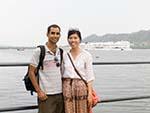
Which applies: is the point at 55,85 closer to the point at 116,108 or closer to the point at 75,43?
the point at 75,43

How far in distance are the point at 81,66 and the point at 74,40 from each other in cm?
27

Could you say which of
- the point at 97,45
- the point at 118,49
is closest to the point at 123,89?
the point at 97,45

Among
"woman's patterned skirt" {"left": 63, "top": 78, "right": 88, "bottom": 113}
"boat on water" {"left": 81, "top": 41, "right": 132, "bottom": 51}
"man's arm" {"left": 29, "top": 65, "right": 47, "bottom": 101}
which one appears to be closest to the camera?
"man's arm" {"left": 29, "top": 65, "right": 47, "bottom": 101}

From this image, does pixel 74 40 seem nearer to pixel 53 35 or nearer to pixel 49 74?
pixel 53 35

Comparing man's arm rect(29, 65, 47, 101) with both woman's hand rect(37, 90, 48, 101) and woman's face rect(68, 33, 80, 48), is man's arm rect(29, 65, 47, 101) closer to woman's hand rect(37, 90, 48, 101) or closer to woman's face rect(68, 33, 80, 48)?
woman's hand rect(37, 90, 48, 101)

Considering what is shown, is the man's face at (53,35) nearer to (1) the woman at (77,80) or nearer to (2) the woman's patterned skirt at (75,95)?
(1) the woman at (77,80)

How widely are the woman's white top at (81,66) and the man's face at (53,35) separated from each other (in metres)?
0.19

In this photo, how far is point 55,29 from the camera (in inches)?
157

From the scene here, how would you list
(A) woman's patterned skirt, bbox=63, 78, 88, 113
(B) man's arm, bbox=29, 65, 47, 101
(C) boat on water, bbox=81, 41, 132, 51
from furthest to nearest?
1. (C) boat on water, bbox=81, 41, 132, 51
2. (A) woman's patterned skirt, bbox=63, 78, 88, 113
3. (B) man's arm, bbox=29, 65, 47, 101

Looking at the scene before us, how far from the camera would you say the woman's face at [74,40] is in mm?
4027

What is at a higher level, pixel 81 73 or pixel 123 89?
pixel 81 73

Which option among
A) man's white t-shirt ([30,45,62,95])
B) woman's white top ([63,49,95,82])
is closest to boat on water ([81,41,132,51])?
woman's white top ([63,49,95,82])

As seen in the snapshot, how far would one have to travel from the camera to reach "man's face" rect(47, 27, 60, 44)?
13.0 ft

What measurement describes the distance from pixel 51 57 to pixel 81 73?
0.35m
